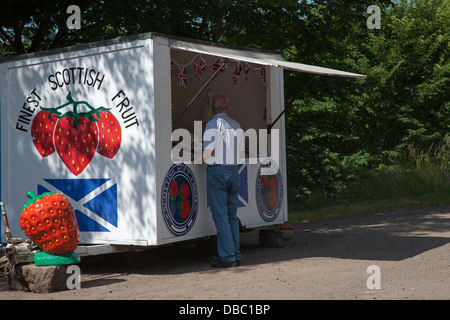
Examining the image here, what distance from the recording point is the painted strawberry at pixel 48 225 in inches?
257

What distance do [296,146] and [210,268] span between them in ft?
24.5

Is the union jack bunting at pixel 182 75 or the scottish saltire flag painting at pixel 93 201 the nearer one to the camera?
the scottish saltire flag painting at pixel 93 201

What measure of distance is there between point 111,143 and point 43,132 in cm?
105

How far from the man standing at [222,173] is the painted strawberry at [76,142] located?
1.34m

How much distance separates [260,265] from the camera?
25.6ft

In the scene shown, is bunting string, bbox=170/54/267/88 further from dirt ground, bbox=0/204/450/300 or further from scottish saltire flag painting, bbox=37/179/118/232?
dirt ground, bbox=0/204/450/300

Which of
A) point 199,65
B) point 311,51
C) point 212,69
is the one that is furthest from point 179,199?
point 311,51

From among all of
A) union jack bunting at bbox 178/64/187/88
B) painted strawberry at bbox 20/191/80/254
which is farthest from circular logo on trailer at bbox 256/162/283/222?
painted strawberry at bbox 20/191/80/254

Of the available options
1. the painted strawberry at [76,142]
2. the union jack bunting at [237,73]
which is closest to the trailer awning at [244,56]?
the union jack bunting at [237,73]

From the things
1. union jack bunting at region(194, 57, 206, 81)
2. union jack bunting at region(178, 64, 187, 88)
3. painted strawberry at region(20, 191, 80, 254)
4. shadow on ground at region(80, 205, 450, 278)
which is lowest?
shadow on ground at region(80, 205, 450, 278)

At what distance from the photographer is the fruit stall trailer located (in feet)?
24.1

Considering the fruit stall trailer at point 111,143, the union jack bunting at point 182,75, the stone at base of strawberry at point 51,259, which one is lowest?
the stone at base of strawberry at point 51,259

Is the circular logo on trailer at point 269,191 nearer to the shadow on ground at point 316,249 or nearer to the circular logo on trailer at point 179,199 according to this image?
the shadow on ground at point 316,249
